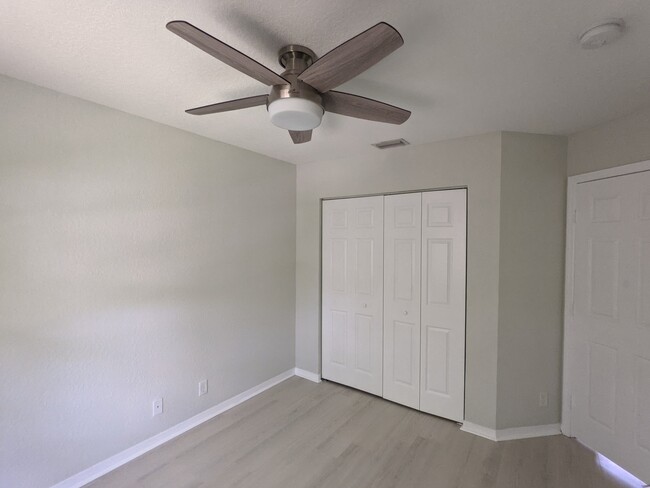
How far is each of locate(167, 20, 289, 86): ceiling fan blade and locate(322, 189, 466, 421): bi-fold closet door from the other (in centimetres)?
Result: 188

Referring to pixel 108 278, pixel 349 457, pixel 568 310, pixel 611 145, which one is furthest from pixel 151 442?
pixel 611 145

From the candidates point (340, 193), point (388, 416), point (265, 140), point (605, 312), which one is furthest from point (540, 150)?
point (388, 416)

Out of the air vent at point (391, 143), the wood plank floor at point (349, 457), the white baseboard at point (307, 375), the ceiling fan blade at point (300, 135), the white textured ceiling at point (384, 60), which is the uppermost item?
the air vent at point (391, 143)

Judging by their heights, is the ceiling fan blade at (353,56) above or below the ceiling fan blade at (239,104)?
above

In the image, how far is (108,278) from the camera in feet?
6.56

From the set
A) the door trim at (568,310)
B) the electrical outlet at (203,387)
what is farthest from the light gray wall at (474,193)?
the electrical outlet at (203,387)

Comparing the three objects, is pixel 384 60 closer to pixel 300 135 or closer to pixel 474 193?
pixel 300 135

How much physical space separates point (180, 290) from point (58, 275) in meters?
0.76

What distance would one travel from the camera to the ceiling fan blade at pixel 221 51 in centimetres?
91

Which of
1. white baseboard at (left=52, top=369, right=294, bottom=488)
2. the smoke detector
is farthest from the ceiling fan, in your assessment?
white baseboard at (left=52, top=369, right=294, bottom=488)

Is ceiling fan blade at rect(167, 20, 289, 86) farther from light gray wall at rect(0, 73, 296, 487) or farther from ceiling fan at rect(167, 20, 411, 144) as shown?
light gray wall at rect(0, 73, 296, 487)

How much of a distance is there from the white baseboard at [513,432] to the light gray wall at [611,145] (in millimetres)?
2038

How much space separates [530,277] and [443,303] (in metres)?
0.69

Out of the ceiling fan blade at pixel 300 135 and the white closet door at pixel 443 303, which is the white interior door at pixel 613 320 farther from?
the ceiling fan blade at pixel 300 135
